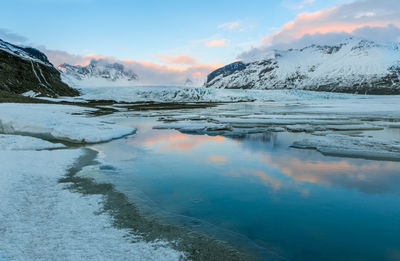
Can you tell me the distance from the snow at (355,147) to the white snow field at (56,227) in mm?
9677

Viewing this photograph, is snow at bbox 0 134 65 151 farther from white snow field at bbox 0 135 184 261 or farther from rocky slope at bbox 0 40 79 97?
rocky slope at bbox 0 40 79 97

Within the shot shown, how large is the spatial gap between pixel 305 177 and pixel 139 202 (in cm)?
508

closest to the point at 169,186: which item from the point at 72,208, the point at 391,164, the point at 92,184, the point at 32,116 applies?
the point at 92,184

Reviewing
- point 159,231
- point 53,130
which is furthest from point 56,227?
point 53,130

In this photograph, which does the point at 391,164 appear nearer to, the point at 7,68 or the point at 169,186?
the point at 169,186

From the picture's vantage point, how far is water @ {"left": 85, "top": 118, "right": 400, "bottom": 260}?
459 centimetres

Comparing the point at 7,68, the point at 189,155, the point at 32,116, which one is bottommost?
the point at 189,155

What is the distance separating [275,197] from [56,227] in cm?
483

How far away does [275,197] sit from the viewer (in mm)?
6570

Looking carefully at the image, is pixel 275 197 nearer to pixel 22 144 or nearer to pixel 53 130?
pixel 22 144

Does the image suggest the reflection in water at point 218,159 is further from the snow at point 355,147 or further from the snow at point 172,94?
the snow at point 172,94

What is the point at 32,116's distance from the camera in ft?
59.6

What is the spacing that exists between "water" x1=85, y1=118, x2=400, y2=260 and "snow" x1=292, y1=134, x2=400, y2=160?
0.86 metres

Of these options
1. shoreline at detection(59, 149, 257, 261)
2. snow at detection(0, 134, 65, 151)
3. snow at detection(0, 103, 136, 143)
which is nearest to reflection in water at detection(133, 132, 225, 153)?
snow at detection(0, 103, 136, 143)
